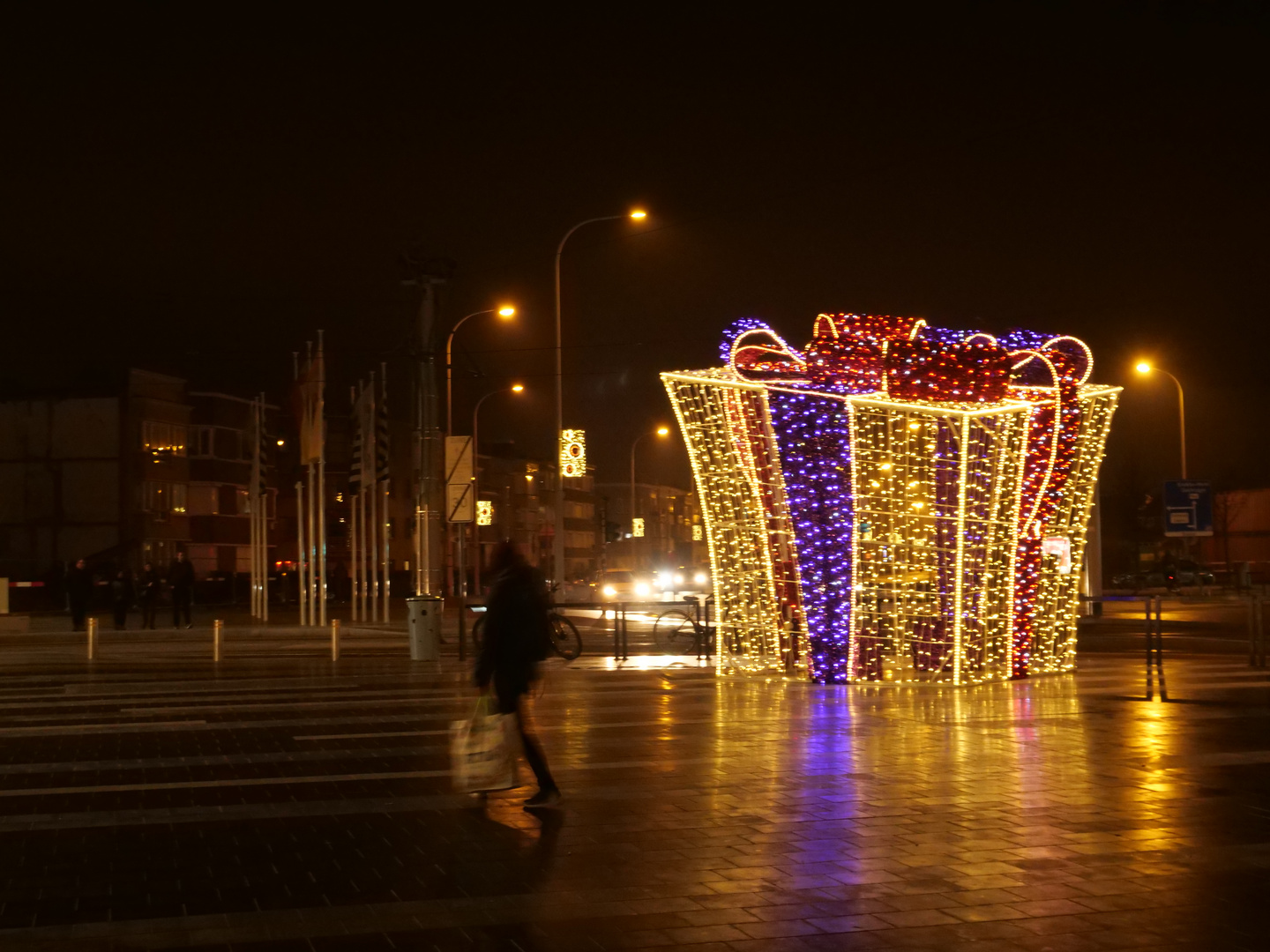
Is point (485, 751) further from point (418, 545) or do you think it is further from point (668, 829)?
point (418, 545)

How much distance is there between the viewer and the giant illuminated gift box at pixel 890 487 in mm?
17516

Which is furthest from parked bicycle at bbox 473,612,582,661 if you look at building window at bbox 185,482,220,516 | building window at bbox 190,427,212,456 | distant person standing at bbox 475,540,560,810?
building window at bbox 190,427,212,456

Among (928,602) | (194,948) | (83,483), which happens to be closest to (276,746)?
(194,948)

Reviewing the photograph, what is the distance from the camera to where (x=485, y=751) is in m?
9.99

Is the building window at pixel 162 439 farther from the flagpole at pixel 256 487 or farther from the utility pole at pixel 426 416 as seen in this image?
the utility pole at pixel 426 416

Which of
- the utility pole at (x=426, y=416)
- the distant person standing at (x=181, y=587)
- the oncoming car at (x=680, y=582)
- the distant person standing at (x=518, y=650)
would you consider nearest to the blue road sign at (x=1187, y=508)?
Result: the oncoming car at (x=680, y=582)

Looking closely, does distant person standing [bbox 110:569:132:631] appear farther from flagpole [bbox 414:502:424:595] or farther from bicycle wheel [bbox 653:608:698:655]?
bicycle wheel [bbox 653:608:698:655]

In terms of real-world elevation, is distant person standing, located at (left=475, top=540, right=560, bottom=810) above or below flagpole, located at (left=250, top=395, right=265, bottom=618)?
below

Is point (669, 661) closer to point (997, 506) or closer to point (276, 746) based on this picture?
point (997, 506)

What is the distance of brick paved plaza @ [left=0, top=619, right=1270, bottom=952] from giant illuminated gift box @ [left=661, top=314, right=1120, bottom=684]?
4.88 ft

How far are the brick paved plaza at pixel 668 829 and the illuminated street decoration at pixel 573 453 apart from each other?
18255 mm

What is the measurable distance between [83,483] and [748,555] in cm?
4894

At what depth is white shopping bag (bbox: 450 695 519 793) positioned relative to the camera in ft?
32.8

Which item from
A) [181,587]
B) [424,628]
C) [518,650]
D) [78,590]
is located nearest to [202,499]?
[181,587]
